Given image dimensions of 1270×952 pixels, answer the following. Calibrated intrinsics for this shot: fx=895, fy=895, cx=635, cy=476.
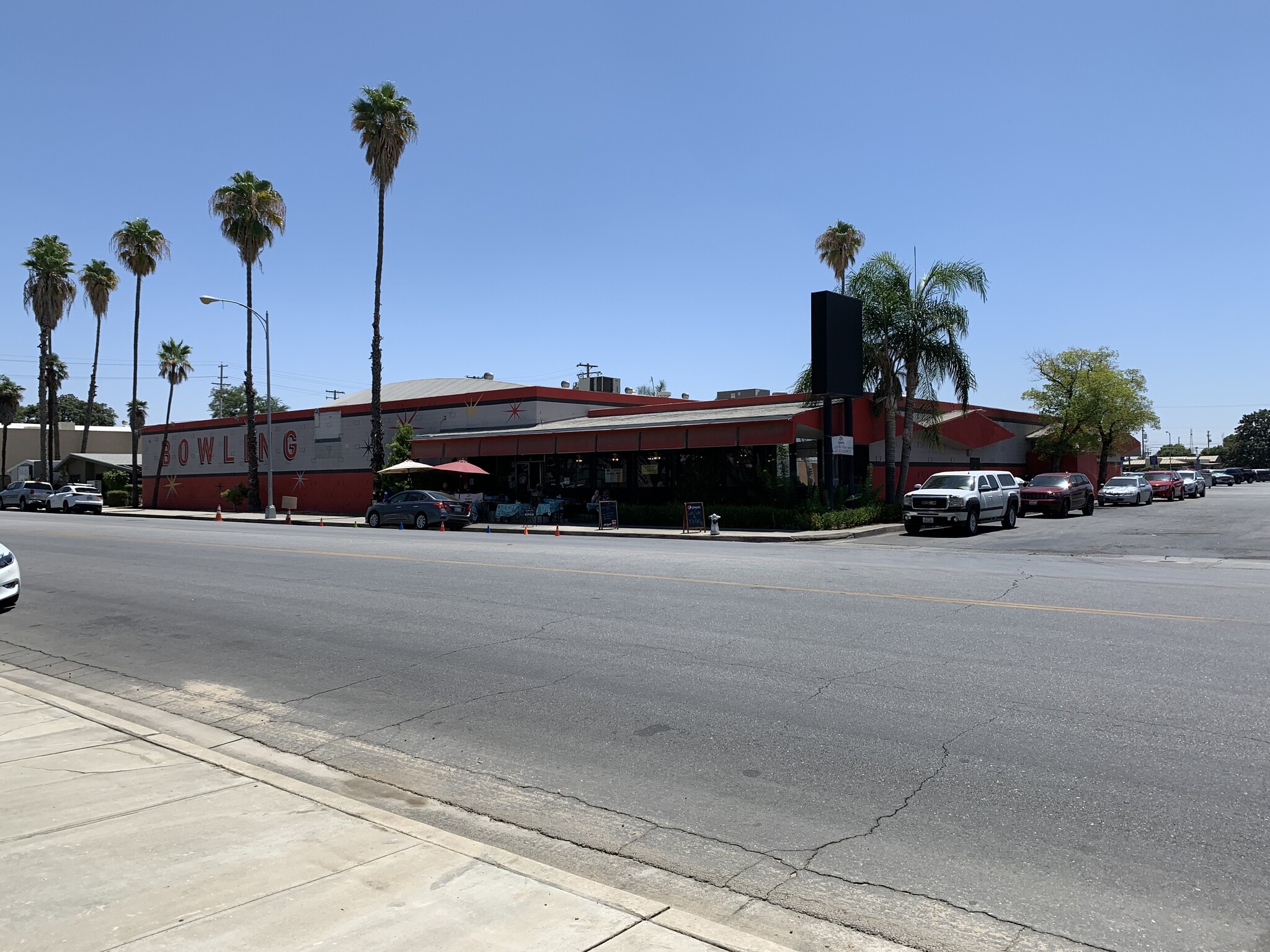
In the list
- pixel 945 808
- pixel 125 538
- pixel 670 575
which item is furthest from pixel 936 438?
pixel 945 808

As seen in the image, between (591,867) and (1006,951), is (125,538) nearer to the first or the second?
(591,867)

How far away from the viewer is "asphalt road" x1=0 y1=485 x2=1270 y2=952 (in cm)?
427

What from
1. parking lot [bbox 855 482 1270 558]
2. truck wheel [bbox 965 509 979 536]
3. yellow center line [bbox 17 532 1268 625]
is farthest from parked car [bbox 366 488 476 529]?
truck wheel [bbox 965 509 979 536]

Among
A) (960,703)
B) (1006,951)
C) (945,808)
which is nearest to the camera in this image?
(1006,951)

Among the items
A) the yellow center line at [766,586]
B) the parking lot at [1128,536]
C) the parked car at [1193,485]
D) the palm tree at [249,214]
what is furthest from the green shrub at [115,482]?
the parked car at [1193,485]

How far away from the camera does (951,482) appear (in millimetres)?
27234

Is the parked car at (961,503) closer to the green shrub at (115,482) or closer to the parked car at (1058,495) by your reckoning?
the parked car at (1058,495)

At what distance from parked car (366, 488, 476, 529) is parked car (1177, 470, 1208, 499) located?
42.0m

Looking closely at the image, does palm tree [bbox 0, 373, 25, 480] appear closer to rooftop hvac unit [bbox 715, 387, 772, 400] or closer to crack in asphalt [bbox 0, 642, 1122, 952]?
rooftop hvac unit [bbox 715, 387, 772, 400]

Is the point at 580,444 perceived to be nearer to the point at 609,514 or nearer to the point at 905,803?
the point at 609,514

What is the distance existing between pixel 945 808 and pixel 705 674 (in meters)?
3.22

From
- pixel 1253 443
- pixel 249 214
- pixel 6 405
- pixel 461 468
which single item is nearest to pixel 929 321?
pixel 461 468

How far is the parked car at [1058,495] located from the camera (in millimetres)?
34031

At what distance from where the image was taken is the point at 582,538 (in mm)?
25891
